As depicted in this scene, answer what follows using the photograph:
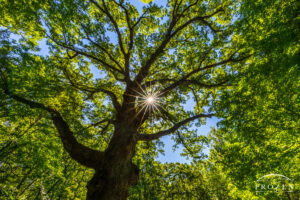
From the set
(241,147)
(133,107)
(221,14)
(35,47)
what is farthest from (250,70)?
(35,47)

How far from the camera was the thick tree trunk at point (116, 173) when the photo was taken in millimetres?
3309

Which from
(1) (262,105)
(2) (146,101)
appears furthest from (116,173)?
(1) (262,105)

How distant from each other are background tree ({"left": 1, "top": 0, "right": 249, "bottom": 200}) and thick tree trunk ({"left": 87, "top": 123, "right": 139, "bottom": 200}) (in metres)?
0.02

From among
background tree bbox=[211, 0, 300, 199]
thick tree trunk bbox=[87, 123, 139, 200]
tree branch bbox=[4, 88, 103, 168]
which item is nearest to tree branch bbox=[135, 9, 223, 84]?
background tree bbox=[211, 0, 300, 199]

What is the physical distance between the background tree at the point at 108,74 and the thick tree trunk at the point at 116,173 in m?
0.02

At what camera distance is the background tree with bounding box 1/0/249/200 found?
419cm

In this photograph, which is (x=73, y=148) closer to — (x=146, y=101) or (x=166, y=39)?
(x=146, y=101)

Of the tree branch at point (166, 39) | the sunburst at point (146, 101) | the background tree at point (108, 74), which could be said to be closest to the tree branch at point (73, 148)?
the background tree at point (108, 74)

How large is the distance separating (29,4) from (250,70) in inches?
341

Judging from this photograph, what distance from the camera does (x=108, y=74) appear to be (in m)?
9.50

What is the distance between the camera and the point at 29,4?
5.04 meters

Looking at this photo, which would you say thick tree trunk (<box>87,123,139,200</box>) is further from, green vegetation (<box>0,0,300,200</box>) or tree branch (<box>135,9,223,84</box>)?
tree branch (<box>135,9,223,84</box>)

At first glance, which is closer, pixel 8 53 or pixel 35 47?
pixel 8 53

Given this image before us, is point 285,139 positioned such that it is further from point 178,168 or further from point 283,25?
Result: point 178,168
